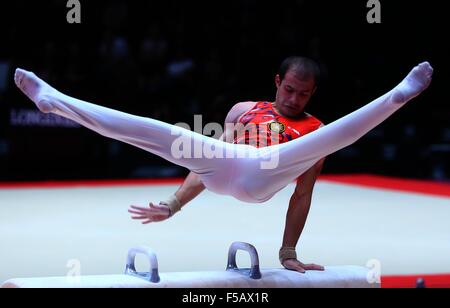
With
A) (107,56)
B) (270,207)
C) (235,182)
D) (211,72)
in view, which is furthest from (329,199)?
(235,182)

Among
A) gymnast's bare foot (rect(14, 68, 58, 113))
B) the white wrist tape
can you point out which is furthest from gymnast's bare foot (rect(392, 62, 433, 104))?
gymnast's bare foot (rect(14, 68, 58, 113))

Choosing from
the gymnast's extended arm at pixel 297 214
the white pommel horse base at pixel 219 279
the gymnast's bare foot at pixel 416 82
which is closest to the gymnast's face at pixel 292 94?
the gymnast's extended arm at pixel 297 214

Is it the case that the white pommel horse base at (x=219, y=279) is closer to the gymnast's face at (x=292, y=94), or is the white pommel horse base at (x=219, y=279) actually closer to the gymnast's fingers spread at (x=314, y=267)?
the gymnast's fingers spread at (x=314, y=267)

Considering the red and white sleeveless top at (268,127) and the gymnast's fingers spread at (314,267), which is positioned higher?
the red and white sleeveless top at (268,127)

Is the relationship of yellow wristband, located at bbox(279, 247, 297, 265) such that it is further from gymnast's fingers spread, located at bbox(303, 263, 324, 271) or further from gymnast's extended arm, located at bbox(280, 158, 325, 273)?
gymnast's fingers spread, located at bbox(303, 263, 324, 271)

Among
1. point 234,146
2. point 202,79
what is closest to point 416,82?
point 234,146

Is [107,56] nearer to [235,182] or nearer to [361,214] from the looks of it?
[361,214]

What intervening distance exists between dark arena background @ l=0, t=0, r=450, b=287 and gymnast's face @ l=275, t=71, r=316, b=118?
265 centimetres

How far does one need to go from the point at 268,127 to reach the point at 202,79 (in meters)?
5.67

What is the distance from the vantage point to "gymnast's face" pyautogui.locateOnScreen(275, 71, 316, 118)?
3.63m

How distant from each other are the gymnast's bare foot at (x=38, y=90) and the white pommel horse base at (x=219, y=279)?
0.74 metres

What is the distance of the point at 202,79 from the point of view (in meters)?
9.30

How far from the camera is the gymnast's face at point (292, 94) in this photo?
3.63 m

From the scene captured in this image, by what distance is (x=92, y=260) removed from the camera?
4289 millimetres
